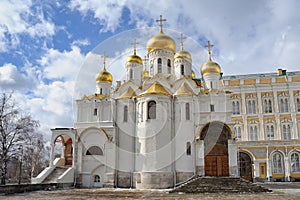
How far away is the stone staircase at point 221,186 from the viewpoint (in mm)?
19797

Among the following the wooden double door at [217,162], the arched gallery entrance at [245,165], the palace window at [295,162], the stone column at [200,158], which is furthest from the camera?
the arched gallery entrance at [245,165]

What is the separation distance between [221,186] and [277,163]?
54.3ft

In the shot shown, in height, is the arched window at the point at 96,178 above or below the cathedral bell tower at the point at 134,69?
below

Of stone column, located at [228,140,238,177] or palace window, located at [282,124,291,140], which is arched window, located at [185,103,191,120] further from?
palace window, located at [282,124,291,140]

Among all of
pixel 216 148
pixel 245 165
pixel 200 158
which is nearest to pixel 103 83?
pixel 200 158

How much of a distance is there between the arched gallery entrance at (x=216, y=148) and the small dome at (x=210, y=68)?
20.1ft

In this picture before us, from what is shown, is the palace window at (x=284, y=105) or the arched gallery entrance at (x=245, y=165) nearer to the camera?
the arched gallery entrance at (x=245, y=165)

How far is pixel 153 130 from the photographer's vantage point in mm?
25406

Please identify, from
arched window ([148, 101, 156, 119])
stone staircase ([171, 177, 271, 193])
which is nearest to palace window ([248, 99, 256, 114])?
arched window ([148, 101, 156, 119])

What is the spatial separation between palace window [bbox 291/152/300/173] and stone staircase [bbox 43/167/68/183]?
24.5m

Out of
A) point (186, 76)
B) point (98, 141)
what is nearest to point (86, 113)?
point (98, 141)

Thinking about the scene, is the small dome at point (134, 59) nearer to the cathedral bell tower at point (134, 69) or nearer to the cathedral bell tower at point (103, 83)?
the cathedral bell tower at point (134, 69)

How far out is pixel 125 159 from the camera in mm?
26703

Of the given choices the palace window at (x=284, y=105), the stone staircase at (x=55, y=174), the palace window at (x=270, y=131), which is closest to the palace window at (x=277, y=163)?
the palace window at (x=270, y=131)
